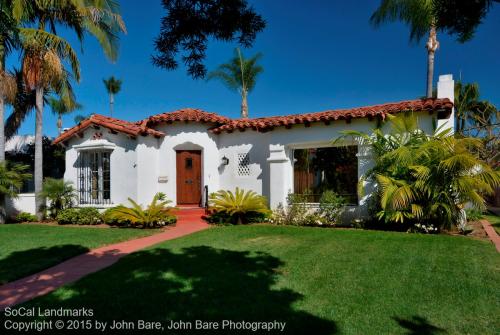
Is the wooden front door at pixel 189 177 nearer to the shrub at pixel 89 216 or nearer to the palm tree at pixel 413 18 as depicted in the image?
the shrub at pixel 89 216

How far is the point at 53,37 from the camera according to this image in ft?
37.8

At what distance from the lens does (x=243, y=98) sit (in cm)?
2581

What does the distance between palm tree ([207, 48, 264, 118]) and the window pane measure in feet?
49.7

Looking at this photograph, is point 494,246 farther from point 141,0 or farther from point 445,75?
point 141,0

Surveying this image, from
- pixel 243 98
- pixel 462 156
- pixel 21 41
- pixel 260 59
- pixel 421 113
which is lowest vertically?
pixel 462 156

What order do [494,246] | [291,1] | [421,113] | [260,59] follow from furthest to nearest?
[260,59] < [421,113] < [494,246] < [291,1]

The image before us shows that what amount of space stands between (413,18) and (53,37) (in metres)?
15.0

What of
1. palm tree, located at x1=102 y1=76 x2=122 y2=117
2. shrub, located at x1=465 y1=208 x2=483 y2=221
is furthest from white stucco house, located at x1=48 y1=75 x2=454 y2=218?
palm tree, located at x1=102 y1=76 x2=122 y2=117

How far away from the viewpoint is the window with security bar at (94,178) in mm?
12844

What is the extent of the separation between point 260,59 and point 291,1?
22.0 meters

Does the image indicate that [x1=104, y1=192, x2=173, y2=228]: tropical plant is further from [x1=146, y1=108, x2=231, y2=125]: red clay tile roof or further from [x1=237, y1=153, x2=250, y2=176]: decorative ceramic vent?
[x1=146, y1=108, x2=231, y2=125]: red clay tile roof

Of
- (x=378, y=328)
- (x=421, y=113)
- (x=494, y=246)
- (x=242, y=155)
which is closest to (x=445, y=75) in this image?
(x=421, y=113)

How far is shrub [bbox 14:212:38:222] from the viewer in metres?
12.8

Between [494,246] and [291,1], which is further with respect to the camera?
[494,246]
